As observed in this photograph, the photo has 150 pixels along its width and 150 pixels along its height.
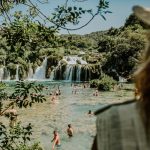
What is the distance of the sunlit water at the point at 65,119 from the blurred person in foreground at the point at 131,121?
20512mm

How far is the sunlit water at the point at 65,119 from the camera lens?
2324 cm

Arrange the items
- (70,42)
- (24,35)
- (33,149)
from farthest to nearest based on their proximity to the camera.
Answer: (33,149), (70,42), (24,35)

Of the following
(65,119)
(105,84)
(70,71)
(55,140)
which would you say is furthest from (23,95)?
(70,71)

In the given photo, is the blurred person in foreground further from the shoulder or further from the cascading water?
the cascading water

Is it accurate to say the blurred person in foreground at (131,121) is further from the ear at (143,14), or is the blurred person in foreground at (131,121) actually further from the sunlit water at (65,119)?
the sunlit water at (65,119)

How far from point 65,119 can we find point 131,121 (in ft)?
100

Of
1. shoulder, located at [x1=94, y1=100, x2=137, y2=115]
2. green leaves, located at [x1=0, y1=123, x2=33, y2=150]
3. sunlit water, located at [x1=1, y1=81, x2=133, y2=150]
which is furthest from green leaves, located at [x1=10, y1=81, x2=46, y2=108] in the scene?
sunlit water, located at [x1=1, y1=81, x2=133, y2=150]

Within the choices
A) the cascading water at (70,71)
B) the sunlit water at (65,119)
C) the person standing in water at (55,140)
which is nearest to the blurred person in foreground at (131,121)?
the sunlit water at (65,119)

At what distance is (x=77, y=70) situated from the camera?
6706 cm

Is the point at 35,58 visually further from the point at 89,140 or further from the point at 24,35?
the point at 89,140

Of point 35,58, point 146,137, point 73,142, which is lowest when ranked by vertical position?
point 73,142

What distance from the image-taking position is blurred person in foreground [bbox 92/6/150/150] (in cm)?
106

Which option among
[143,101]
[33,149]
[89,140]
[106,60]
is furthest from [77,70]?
[143,101]

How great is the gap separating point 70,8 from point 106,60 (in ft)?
218
